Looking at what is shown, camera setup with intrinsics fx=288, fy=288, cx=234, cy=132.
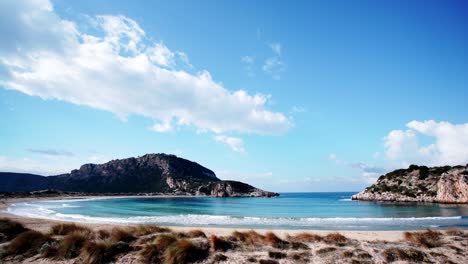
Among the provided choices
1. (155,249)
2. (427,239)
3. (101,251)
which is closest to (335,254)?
(427,239)

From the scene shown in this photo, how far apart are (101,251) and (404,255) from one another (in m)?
11.6

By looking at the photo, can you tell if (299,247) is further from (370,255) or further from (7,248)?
(7,248)

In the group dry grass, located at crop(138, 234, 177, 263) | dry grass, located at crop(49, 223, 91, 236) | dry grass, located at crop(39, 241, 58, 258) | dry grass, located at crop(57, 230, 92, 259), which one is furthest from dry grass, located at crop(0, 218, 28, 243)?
dry grass, located at crop(138, 234, 177, 263)

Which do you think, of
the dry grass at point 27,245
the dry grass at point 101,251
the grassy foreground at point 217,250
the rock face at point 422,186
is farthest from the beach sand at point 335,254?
the rock face at point 422,186

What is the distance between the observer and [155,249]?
1119cm

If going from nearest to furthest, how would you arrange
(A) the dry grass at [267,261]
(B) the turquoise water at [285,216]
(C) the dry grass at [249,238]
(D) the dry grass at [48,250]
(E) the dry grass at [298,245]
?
1. (A) the dry grass at [267,261]
2. (D) the dry grass at [48,250]
3. (E) the dry grass at [298,245]
4. (C) the dry grass at [249,238]
5. (B) the turquoise water at [285,216]

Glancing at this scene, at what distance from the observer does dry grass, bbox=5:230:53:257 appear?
1186 centimetres

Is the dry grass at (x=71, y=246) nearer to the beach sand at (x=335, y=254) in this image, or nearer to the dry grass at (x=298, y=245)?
the beach sand at (x=335, y=254)

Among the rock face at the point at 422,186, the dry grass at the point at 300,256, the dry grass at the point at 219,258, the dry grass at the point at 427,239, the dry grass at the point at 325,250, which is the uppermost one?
the rock face at the point at 422,186

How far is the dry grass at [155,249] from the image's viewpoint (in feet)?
35.2

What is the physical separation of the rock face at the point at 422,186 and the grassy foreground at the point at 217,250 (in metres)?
61.2

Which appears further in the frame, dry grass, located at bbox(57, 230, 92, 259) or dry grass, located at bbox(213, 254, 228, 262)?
dry grass, located at bbox(57, 230, 92, 259)

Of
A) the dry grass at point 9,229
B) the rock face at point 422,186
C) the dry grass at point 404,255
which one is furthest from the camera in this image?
the rock face at point 422,186

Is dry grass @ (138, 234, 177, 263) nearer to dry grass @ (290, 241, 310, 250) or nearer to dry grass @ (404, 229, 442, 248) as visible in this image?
dry grass @ (290, 241, 310, 250)
